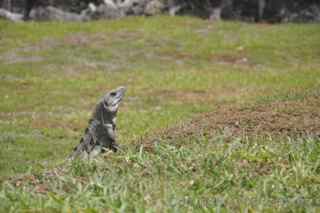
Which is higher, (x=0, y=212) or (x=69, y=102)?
(x=0, y=212)

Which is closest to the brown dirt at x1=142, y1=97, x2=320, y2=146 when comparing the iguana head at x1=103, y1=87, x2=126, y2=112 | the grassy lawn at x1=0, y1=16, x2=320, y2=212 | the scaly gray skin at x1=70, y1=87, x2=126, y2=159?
the grassy lawn at x1=0, y1=16, x2=320, y2=212

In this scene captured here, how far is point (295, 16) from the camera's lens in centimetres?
3991

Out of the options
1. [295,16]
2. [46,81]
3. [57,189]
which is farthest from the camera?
[295,16]

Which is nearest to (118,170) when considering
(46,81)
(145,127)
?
(145,127)

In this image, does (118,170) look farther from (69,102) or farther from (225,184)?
(69,102)

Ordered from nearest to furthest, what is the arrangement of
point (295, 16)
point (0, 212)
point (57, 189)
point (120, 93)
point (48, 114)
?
Answer: point (0, 212), point (57, 189), point (120, 93), point (48, 114), point (295, 16)

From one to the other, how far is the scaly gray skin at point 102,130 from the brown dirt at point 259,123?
0.67 m

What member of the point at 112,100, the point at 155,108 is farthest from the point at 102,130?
the point at 155,108

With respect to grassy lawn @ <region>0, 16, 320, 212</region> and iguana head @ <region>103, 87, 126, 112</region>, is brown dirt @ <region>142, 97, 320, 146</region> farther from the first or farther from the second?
iguana head @ <region>103, 87, 126, 112</region>

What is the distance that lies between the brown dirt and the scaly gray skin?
0.67 metres

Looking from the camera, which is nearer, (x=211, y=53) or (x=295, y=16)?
(x=211, y=53)

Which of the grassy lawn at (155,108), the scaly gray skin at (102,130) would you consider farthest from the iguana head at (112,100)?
the grassy lawn at (155,108)

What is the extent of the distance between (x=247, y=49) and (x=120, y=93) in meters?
17.8

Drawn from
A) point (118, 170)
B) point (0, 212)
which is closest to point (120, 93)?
point (118, 170)
